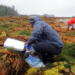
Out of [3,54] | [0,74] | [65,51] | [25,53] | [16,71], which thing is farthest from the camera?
[65,51]

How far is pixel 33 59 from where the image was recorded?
2.10 meters

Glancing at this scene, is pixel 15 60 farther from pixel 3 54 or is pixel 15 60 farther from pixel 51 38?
pixel 51 38

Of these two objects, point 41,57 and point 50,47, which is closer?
point 50,47

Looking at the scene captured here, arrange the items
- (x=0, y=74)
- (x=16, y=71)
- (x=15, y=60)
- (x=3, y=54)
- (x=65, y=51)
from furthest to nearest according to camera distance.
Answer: (x=65, y=51) → (x=3, y=54) → (x=15, y=60) → (x=16, y=71) → (x=0, y=74)

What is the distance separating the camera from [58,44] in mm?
2051

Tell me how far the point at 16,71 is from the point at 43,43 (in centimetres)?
86

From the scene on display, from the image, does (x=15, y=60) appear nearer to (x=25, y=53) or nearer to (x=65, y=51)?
(x=25, y=53)

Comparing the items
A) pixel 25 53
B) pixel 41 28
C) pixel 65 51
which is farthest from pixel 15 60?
pixel 65 51

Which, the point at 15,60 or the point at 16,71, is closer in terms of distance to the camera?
the point at 16,71

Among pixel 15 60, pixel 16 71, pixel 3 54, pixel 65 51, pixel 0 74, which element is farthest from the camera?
pixel 65 51

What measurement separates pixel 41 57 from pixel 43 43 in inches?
17.5

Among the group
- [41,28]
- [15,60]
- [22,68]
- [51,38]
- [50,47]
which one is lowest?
[22,68]

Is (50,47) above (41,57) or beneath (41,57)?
above

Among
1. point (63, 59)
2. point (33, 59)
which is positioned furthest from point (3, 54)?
point (63, 59)
